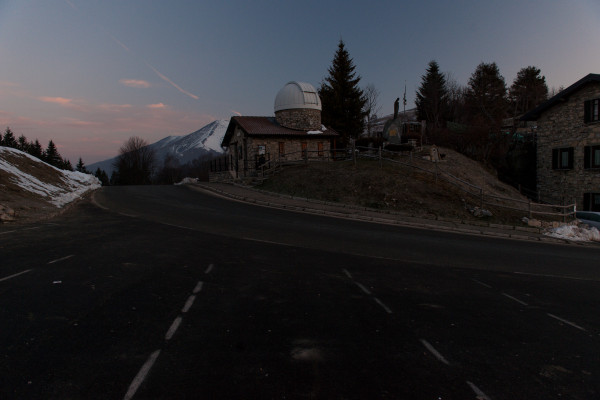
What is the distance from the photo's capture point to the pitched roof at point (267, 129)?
104ft

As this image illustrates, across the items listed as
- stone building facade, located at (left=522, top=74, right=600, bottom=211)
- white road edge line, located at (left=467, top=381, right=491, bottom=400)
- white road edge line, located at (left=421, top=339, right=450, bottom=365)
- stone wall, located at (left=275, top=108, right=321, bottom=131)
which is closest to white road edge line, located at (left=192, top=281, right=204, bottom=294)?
white road edge line, located at (left=421, top=339, right=450, bottom=365)

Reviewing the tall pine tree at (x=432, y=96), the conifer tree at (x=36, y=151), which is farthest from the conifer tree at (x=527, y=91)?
the conifer tree at (x=36, y=151)

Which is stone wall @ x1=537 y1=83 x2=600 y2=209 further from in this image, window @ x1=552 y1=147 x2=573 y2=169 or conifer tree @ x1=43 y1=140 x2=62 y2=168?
conifer tree @ x1=43 y1=140 x2=62 y2=168

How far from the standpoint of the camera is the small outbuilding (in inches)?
1249

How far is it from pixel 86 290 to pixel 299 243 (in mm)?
6014

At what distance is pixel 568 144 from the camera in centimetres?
2595

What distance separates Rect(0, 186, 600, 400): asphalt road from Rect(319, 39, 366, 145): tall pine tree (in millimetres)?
36685

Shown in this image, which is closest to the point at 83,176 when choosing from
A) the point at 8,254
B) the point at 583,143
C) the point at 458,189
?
the point at 8,254

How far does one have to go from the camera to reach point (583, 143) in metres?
24.8

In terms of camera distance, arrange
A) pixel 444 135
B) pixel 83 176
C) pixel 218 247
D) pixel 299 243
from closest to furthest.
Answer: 1. pixel 218 247
2. pixel 299 243
3. pixel 83 176
4. pixel 444 135

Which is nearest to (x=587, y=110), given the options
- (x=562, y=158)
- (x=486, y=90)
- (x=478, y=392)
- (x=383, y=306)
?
(x=562, y=158)

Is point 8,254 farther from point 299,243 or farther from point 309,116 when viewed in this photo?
point 309,116

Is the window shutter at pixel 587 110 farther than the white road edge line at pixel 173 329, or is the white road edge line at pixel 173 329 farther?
the window shutter at pixel 587 110

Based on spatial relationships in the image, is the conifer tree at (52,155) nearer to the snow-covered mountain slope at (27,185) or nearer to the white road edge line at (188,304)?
the snow-covered mountain slope at (27,185)
